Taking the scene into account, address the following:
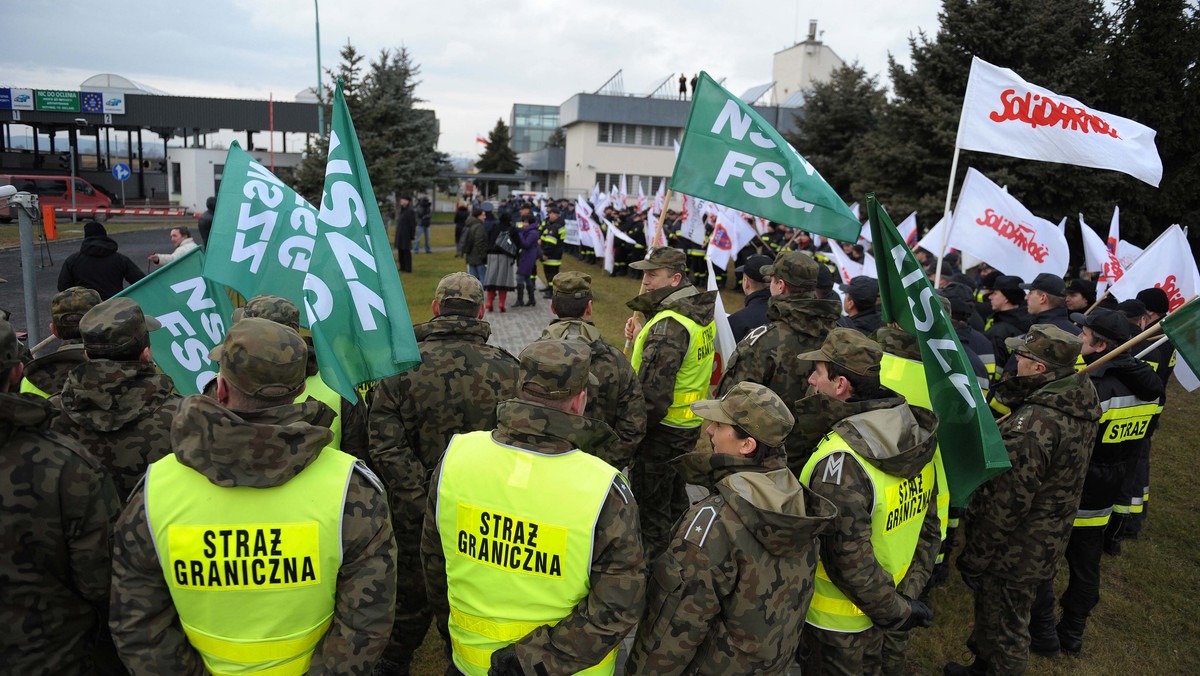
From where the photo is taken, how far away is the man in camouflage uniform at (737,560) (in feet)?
8.40

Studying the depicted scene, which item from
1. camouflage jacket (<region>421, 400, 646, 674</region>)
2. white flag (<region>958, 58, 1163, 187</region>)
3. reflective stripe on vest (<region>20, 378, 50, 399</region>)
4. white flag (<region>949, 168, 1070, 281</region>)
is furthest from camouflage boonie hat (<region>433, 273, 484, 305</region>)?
white flag (<region>949, 168, 1070, 281</region>)

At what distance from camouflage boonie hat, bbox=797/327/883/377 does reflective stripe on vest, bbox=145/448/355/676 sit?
85.7 inches

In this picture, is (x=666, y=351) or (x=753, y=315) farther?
(x=753, y=315)

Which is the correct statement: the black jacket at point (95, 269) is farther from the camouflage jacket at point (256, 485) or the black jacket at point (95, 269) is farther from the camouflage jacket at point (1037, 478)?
the camouflage jacket at point (1037, 478)

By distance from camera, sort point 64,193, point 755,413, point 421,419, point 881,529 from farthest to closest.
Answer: point 64,193
point 421,419
point 881,529
point 755,413

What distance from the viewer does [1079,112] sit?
5.75 metres

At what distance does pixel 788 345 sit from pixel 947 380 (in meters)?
1.46

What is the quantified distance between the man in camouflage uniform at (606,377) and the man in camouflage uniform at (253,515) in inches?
85.3

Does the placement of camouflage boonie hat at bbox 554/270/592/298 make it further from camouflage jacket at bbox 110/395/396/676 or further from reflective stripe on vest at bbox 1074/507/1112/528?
reflective stripe on vest at bbox 1074/507/1112/528

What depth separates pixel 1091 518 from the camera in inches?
187

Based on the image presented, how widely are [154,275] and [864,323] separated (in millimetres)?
5168

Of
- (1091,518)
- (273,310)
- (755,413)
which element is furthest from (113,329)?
(1091,518)

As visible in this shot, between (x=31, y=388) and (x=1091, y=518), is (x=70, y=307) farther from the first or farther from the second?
(x=1091, y=518)

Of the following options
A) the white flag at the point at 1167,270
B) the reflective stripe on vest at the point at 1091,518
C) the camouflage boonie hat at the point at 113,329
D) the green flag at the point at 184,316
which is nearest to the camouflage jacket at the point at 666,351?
the reflective stripe on vest at the point at 1091,518
